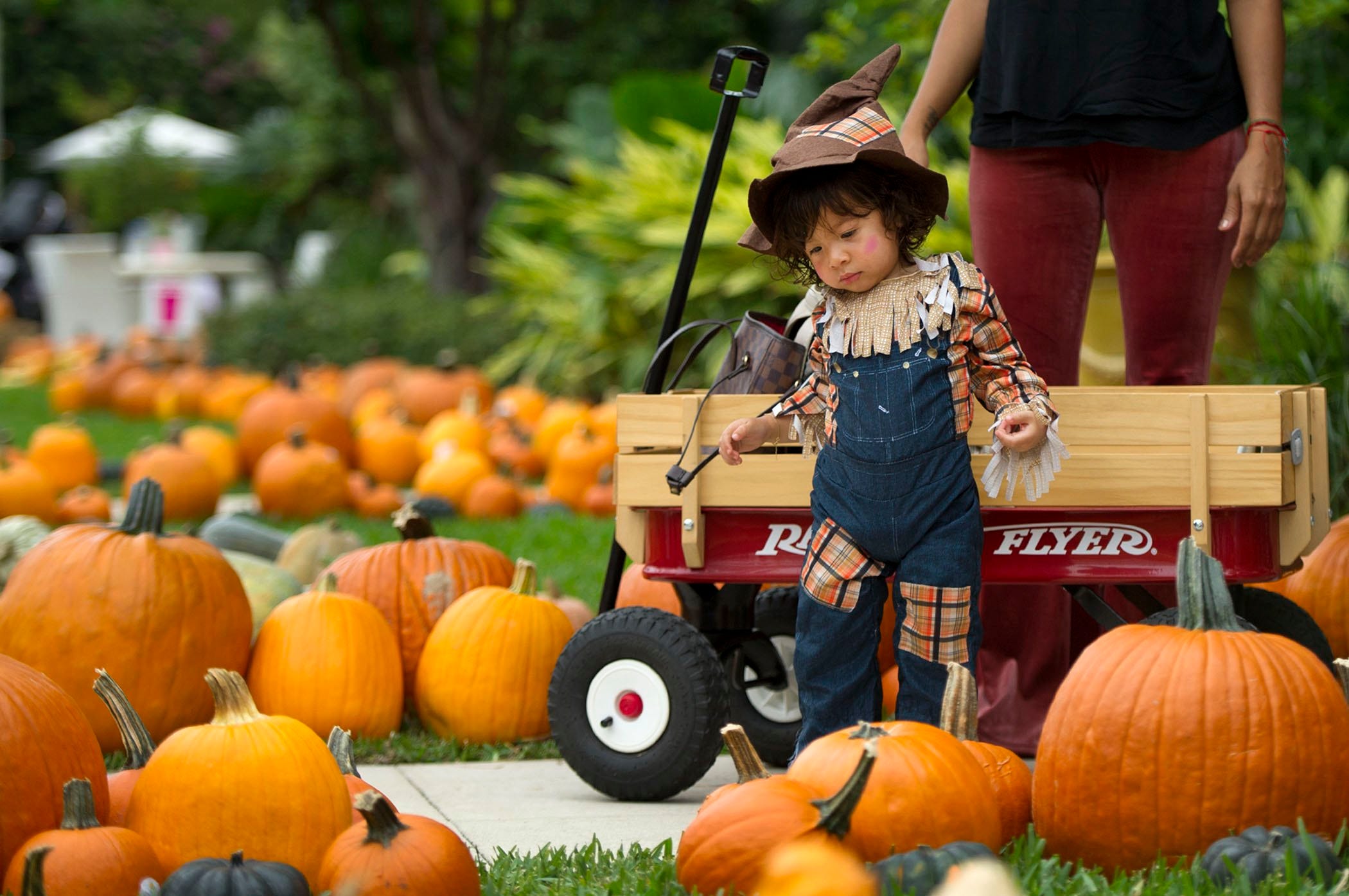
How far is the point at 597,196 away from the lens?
34.0 feet

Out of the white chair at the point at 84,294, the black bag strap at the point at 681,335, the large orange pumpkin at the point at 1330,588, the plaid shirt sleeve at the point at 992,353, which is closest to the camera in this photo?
the plaid shirt sleeve at the point at 992,353

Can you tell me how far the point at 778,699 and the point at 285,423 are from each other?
5.31 meters

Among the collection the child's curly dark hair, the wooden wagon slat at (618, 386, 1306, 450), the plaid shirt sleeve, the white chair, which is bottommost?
the wooden wagon slat at (618, 386, 1306, 450)

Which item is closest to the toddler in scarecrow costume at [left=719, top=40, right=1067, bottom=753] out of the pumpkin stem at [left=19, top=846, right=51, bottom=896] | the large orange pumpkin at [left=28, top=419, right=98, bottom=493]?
the pumpkin stem at [left=19, top=846, right=51, bottom=896]

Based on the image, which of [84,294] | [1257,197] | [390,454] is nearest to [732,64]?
[1257,197]

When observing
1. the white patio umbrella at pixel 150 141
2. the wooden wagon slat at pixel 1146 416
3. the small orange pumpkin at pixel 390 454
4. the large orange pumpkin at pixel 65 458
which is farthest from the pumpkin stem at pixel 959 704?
the white patio umbrella at pixel 150 141

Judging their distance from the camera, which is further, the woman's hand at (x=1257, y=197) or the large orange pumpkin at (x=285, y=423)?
the large orange pumpkin at (x=285, y=423)

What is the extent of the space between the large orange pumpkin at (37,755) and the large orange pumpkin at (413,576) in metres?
1.35

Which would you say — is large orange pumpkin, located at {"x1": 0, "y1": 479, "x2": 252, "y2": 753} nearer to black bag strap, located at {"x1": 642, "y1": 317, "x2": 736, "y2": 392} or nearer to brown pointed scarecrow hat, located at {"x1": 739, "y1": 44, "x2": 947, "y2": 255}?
black bag strap, located at {"x1": 642, "y1": 317, "x2": 736, "y2": 392}

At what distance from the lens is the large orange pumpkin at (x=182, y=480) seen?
704 centimetres

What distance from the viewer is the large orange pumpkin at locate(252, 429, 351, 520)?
23.1 ft

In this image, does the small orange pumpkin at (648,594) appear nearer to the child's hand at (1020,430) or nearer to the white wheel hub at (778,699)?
the white wheel hub at (778,699)

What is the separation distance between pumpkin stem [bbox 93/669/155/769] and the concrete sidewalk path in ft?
1.81

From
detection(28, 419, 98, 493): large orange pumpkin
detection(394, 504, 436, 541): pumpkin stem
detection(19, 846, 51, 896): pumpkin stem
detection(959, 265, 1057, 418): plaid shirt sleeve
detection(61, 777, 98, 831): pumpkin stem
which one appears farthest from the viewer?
detection(28, 419, 98, 493): large orange pumpkin
